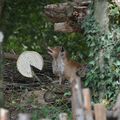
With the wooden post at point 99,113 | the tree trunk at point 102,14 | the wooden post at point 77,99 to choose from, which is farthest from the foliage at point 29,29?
the wooden post at point 99,113

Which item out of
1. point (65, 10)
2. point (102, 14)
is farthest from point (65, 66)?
point (102, 14)

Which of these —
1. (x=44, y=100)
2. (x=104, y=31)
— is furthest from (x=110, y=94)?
(x=44, y=100)

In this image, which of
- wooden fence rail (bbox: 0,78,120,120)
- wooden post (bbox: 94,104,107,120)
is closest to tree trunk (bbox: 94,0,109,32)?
wooden fence rail (bbox: 0,78,120,120)

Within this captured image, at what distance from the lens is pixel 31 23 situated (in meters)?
7.57

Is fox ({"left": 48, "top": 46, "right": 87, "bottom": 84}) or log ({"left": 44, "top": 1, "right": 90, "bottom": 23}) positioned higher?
log ({"left": 44, "top": 1, "right": 90, "bottom": 23})

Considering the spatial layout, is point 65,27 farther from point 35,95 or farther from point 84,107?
point 84,107

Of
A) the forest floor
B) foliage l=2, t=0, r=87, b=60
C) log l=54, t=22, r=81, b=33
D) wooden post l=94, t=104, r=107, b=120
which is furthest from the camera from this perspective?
foliage l=2, t=0, r=87, b=60

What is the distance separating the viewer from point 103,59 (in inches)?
221

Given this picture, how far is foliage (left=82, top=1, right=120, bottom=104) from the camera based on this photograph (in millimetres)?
5520

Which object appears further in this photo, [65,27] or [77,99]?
[65,27]

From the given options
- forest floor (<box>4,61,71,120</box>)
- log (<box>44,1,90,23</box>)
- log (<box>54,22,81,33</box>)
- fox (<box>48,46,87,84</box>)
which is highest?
log (<box>44,1,90,23</box>)

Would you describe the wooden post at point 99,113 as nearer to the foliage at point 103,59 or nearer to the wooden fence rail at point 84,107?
the wooden fence rail at point 84,107

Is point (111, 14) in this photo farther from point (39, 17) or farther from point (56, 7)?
point (39, 17)

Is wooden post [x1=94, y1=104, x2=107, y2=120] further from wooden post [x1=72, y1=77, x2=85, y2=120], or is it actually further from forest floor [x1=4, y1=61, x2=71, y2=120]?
forest floor [x1=4, y1=61, x2=71, y2=120]
